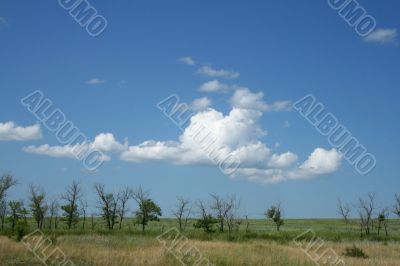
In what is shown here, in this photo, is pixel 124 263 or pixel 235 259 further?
pixel 235 259

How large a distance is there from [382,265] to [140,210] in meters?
50.3

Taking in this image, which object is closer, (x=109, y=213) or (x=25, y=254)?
(x=25, y=254)

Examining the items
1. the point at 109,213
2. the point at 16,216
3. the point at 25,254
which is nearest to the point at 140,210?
the point at 109,213

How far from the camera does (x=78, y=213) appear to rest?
69812 mm

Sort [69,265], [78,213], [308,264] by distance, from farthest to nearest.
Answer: [78,213], [308,264], [69,265]

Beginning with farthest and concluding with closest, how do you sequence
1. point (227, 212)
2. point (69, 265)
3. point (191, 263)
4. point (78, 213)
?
point (78, 213)
point (227, 212)
point (191, 263)
point (69, 265)

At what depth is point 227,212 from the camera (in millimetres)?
62250

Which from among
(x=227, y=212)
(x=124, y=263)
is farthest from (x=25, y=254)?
(x=227, y=212)

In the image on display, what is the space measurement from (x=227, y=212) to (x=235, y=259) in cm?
4443

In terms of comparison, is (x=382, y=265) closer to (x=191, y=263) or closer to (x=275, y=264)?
(x=275, y=264)

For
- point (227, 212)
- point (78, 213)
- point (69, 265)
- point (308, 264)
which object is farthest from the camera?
point (78, 213)

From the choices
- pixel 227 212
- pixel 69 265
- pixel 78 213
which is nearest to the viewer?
pixel 69 265

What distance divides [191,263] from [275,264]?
3.34 metres

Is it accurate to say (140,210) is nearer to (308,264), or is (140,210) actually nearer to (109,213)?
(109,213)
